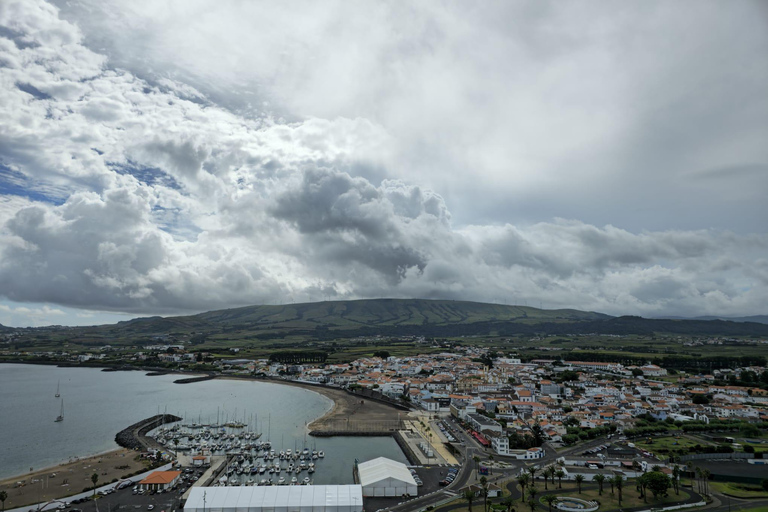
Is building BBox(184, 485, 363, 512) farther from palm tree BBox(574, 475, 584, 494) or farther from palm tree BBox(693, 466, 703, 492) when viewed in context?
palm tree BBox(693, 466, 703, 492)

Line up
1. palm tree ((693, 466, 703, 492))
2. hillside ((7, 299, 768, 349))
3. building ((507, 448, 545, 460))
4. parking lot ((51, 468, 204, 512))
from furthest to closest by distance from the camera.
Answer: hillside ((7, 299, 768, 349))
building ((507, 448, 545, 460))
palm tree ((693, 466, 703, 492))
parking lot ((51, 468, 204, 512))

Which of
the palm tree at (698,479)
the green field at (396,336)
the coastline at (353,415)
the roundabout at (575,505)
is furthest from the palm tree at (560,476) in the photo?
the green field at (396,336)

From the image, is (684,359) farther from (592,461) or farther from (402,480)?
(402,480)

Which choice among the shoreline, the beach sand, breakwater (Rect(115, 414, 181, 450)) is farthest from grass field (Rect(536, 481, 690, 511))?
breakwater (Rect(115, 414, 181, 450))

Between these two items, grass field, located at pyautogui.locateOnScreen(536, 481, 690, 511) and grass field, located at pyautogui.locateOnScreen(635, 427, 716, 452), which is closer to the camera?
grass field, located at pyautogui.locateOnScreen(536, 481, 690, 511)

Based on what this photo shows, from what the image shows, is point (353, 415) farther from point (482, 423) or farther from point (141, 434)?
point (141, 434)

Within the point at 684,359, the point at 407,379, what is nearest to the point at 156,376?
the point at 407,379

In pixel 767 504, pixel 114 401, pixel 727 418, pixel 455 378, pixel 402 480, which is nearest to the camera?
pixel 767 504
